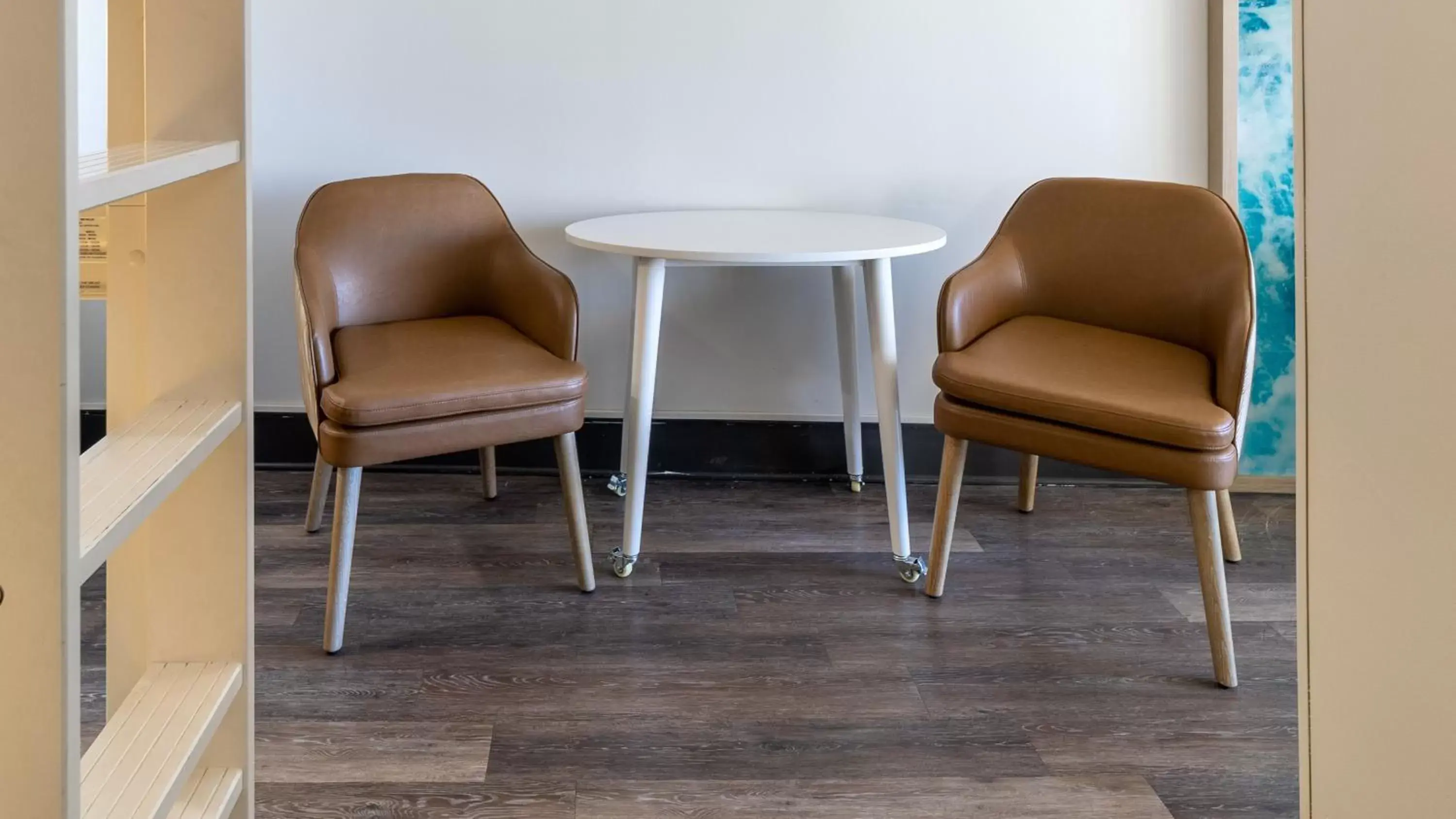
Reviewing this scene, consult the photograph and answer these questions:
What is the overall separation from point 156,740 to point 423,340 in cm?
155

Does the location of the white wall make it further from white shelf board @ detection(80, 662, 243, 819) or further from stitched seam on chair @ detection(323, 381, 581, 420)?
white shelf board @ detection(80, 662, 243, 819)

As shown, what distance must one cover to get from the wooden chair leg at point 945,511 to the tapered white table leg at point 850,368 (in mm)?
657

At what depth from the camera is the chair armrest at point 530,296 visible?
2.66m

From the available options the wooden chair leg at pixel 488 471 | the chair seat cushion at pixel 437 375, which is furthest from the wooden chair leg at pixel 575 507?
the wooden chair leg at pixel 488 471

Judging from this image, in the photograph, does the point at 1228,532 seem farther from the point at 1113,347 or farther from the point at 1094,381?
the point at 1094,381

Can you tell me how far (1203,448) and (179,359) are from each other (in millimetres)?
1659

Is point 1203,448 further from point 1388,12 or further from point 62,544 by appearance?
point 62,544

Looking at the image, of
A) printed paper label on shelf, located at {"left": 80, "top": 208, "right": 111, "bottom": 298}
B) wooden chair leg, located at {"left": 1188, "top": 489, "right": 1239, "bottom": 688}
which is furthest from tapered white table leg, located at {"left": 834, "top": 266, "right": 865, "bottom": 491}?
printed paper label on shelf, located at {"left": 80, "top": 208, "right": 111, "bottom": 298}

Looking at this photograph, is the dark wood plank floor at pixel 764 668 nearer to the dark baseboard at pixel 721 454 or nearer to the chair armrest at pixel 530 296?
the dark baseboard at pixel 721 454

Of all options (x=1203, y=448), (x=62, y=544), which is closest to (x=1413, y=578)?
(x=62, y=544)

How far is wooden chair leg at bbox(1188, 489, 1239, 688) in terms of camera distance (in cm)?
223

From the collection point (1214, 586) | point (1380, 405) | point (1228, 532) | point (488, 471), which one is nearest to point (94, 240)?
point (488, 471)

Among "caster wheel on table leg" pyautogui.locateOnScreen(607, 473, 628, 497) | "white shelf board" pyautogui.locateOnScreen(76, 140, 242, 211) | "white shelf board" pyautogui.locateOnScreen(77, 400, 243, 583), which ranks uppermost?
"white shelf board" pyautogui.locateOnScreen(76, 140, 242, 211)

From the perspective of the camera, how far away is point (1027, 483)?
316cm
